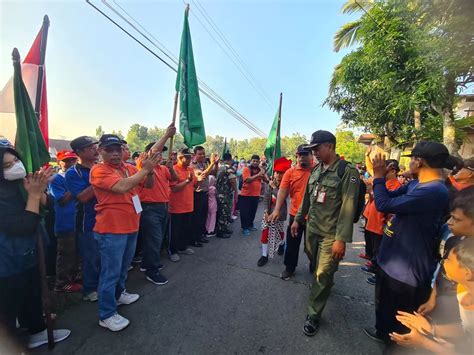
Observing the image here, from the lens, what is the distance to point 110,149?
2.43m

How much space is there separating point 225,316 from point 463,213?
2.42 meters

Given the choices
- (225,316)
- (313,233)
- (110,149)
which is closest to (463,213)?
(313,233)

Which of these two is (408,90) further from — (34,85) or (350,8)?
(34,85)

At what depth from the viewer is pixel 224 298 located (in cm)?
309

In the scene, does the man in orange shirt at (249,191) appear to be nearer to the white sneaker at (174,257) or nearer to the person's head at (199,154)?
the person's head at (199,154)

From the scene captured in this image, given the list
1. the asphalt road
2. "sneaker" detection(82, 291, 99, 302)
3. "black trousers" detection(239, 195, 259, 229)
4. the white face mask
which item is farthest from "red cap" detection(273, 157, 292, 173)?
the white face mask

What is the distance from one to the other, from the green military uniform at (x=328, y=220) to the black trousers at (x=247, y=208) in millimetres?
3245

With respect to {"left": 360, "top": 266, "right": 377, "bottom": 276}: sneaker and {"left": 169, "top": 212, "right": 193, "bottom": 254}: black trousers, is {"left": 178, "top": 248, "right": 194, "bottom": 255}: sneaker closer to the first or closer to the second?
{"left": 169, "top": 212, "right": 193, "bottom": 254}: black trousers

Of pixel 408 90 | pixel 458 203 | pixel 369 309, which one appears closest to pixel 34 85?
pixel 458 203

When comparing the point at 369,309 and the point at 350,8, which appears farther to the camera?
the point at 350,8

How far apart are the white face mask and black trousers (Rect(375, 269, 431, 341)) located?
3.21 metres

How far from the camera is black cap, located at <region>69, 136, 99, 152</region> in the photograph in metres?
2.78

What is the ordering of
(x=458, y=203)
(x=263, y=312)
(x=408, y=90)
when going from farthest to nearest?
(x=408, y=90)
(x=263, y=312)
(x=458, y=203)

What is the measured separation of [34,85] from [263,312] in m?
3.83
